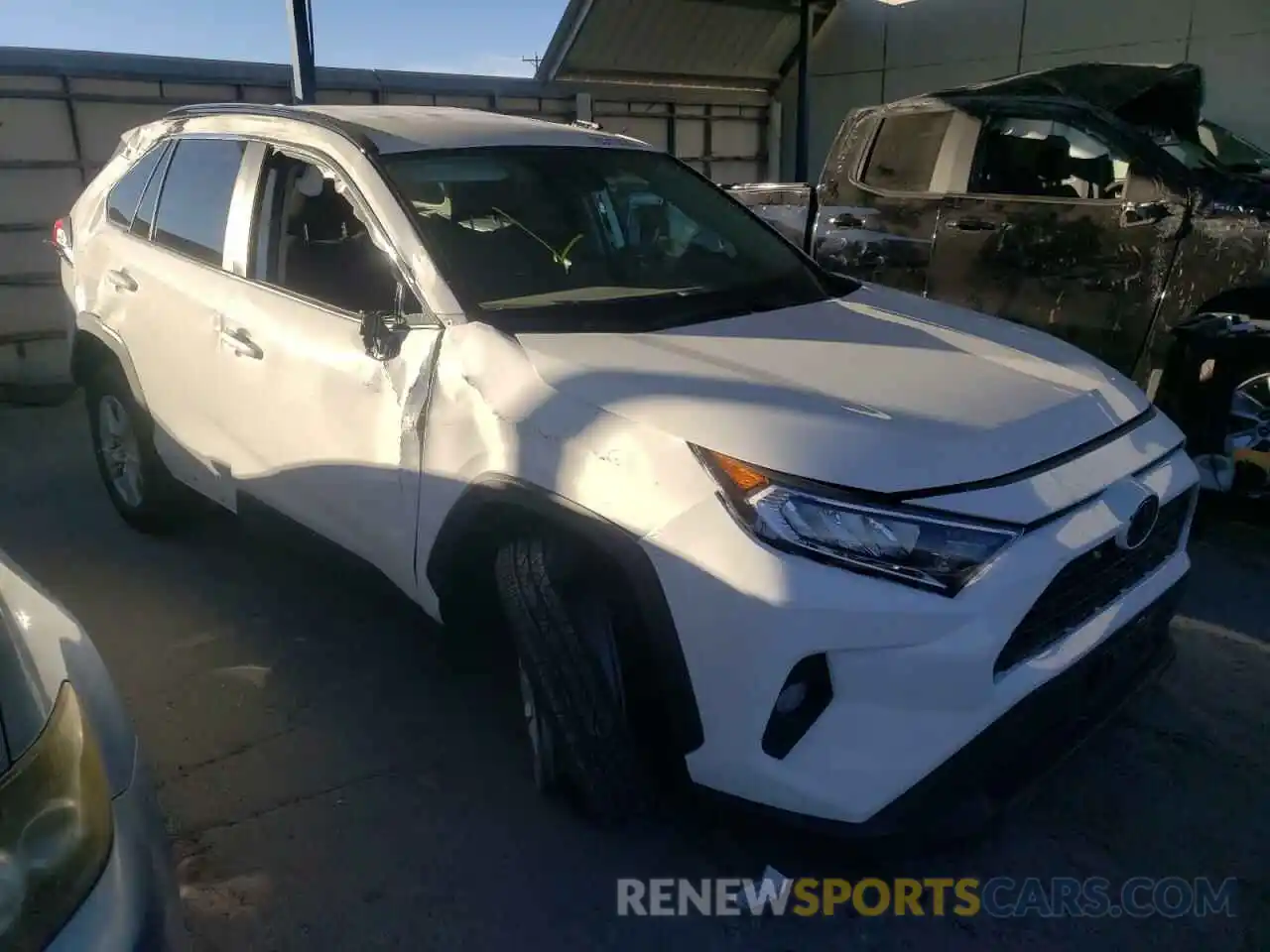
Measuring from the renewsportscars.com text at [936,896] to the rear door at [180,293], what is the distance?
205cm

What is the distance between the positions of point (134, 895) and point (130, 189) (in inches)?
142

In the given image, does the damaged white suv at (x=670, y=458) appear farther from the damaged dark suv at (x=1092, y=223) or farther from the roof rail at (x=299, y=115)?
the damaged dark suv at (x=1092, y=223)

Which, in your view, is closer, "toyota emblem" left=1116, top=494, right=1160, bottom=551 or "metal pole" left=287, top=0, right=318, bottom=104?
"toyota emblem" left=1116, top=494, right=1160, bottom=551

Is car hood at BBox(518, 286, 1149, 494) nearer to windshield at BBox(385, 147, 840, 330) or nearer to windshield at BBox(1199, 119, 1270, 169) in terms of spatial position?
windshield at BBox(385, 147, 840, 330)

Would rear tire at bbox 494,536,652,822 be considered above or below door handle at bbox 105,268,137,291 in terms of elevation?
below

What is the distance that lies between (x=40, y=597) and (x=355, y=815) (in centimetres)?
112

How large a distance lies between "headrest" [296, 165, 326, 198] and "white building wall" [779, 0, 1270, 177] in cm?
906

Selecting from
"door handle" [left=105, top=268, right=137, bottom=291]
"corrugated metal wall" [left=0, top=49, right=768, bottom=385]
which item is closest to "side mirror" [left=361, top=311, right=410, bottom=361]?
"door handle" [left=105, top=268, right=137, bottom=291]

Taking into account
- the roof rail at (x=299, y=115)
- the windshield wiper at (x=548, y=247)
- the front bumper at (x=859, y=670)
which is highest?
the roof rail at (x=299, y=115)

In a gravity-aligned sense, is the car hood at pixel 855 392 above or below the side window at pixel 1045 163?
below

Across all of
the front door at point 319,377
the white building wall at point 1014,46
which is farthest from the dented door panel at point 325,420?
the white building wall at point 1014,46

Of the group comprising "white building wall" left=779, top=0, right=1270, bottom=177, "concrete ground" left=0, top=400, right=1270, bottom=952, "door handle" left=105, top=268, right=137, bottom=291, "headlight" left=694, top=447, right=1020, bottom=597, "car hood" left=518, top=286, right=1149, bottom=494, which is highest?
"white building wall" left=779, top=0, right=1270, bottom=177

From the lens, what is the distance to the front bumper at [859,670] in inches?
75.2

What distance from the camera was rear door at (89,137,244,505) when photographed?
3.47 m
